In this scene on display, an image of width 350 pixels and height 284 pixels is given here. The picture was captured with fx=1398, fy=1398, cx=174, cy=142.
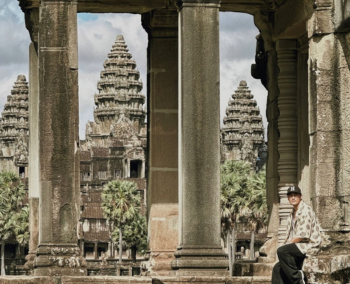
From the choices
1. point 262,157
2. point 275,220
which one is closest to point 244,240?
point 262,157

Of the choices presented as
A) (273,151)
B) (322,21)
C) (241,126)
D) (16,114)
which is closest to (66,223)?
(322,21)

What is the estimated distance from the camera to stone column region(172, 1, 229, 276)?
71.2ft

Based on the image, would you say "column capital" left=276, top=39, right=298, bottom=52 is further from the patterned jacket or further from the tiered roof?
the tiered roof

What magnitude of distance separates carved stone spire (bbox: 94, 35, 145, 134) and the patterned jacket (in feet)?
566

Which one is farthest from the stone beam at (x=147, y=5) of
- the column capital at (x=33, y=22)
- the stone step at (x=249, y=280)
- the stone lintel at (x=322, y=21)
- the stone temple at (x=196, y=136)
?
the stone step at (x=249, y=280)

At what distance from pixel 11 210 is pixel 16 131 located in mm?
71293

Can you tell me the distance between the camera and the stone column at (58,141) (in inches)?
868

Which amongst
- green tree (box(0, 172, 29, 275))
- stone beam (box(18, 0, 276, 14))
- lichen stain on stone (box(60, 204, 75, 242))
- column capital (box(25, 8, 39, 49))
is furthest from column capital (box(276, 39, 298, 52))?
green tree (box(0, 172, 29, 275))

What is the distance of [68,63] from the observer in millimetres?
22625

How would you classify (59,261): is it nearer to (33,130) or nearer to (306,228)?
(33,130)

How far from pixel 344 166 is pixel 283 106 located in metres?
4.33

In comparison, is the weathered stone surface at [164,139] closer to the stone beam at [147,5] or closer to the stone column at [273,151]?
the stone column at [273,151]

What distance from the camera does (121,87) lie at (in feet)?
626

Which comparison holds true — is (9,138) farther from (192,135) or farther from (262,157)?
(192,135)
